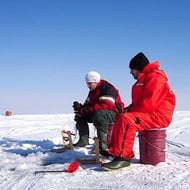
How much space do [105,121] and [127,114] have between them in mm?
1234

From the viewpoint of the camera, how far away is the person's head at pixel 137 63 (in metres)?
4.85

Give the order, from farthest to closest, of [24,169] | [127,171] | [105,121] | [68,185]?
[105,121], [24,169], [127,171], [68,185]

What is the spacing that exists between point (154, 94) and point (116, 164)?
91cm

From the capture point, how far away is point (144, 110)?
14.8ft

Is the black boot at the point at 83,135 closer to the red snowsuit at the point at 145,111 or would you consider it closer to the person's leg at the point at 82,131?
the person's leg at the point at 82,131

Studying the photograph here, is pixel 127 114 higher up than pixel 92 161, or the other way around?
pixel 127 114

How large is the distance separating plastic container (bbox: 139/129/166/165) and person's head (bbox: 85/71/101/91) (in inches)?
66.9

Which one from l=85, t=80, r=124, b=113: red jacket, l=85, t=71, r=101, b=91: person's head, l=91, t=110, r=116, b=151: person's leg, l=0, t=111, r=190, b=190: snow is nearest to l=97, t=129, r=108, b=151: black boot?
l=91, t=110, r=116, b=151: person's leg

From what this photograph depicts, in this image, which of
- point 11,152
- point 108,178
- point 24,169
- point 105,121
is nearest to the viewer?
point 108,178

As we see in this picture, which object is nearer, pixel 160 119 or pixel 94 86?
pixel 160 119

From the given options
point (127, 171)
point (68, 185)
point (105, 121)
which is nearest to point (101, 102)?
point (105, 121)

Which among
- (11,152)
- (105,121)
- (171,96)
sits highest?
(171,96)

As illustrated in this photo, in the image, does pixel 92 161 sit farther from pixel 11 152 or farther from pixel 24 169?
pixel 11 152

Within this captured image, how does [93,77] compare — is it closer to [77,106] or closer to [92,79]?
[92,79]
